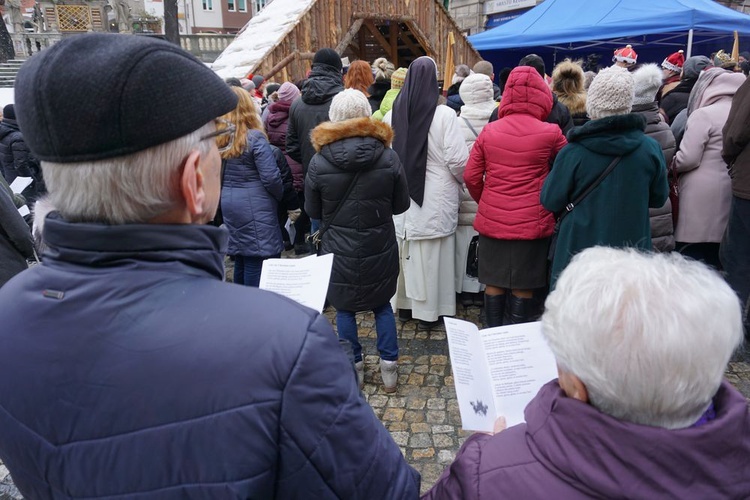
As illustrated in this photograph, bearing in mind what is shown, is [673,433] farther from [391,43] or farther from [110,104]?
[391,43]

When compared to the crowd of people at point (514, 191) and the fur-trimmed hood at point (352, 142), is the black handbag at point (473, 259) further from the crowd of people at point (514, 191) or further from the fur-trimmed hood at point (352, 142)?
the fur-trimmed hood at point (352, 142)

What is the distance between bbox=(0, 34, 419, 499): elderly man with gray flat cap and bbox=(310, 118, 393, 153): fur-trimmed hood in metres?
2.34

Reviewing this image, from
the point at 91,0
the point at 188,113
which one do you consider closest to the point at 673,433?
the point at 188,113

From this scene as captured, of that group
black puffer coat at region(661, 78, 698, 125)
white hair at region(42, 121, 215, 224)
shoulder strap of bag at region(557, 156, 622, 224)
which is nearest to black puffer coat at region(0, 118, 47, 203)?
shoulder strap of bag at region(557, 156, 622, 224)

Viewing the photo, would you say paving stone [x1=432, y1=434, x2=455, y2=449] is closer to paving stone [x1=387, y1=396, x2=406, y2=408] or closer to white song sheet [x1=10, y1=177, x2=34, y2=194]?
paving stone [x1=387, y1=396, x2=406, y2=408]

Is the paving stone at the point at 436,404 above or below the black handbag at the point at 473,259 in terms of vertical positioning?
below

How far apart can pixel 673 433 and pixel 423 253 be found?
3.46 m

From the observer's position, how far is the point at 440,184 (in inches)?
165

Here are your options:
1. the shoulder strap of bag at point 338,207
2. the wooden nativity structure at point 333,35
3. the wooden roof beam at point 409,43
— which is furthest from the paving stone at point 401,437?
the wooden roof beam at point 409,43

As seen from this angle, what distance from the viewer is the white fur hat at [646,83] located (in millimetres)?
3613

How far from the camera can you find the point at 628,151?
3.08m

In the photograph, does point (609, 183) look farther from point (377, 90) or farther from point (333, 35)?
point (333, 35)

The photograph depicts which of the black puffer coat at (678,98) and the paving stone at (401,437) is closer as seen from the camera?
the paving stone at (401,437)

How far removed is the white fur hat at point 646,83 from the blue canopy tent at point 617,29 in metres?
6.41
